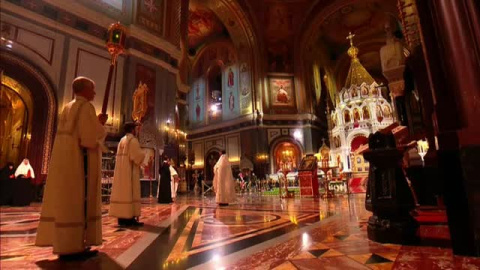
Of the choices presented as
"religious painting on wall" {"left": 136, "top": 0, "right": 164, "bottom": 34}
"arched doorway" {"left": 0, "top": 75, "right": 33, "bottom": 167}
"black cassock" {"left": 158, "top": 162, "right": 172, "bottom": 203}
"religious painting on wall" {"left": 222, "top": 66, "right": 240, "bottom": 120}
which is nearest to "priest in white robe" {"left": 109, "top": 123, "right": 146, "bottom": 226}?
"black cassock" {"left": 158, "top": 162, "right": 172, "bottom": 203}

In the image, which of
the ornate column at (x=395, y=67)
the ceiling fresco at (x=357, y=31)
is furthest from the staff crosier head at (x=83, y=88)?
the ceiling fresco at (x=357, y=31)

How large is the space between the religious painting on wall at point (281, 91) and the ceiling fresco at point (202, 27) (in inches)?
231

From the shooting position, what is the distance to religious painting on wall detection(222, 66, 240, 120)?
19.8m

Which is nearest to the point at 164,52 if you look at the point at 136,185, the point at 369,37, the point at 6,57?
the point at 6,57

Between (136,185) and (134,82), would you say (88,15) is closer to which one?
(134,82)

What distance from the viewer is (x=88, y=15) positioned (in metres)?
8.75

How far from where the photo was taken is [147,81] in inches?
398

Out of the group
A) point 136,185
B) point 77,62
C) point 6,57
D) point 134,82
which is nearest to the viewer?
point 136,185

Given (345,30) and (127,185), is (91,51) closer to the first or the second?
(127,185)

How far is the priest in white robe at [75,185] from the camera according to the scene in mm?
1778

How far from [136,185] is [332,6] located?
1945cm

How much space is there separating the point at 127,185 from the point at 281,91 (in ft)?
56.6


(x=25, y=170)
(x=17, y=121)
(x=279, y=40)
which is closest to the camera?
(x=25, y=170)

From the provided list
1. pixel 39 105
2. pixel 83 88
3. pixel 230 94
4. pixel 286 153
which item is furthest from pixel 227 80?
pixel 83 88
